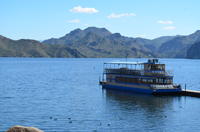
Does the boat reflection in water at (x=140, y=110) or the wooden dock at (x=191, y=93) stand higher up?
the wooden dock at (x=191, y=93)

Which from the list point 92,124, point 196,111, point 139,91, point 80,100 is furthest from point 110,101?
point 92,124

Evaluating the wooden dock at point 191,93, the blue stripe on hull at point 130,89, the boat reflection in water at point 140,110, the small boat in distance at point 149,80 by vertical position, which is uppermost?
the small boat in distance at point 149,80

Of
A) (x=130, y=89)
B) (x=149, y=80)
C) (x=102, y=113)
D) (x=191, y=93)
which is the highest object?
(x=149, y=80)

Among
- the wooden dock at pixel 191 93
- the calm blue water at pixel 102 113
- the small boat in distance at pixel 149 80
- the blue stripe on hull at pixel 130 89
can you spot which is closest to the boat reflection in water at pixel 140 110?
the calm blue water at pixel 102 113

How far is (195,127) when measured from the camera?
2249 inches

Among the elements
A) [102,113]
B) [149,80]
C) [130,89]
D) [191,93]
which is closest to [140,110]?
[102,113]

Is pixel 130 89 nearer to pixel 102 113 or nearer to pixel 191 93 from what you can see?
pixel 191 93

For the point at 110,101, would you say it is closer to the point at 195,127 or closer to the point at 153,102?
the point at 153,102

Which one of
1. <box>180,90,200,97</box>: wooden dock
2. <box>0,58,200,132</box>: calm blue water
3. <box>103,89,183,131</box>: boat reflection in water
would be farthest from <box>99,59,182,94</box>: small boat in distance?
<box>0,58,200,132</box>: calm blue water

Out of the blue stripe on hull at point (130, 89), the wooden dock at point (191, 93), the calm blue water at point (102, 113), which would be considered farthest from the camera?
the blue stripe on hull at point (130, 89)

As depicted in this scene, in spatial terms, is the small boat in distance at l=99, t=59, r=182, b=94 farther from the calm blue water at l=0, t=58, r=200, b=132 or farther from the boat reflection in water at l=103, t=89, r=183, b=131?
the calm blue water at l=0, t=58, r=200, b=132

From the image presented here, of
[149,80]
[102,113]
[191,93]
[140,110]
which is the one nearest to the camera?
[102,113]

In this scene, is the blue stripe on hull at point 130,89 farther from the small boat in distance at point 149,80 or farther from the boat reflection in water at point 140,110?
the boat reflection in water at point 140,110

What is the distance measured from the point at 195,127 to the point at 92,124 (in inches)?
642
